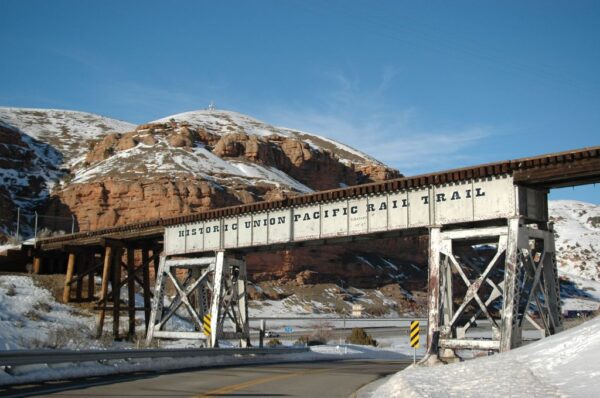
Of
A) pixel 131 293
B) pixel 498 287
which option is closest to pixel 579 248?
pixel 131 293

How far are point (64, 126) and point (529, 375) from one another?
15421cm

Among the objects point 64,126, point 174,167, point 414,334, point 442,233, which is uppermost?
point 64,126

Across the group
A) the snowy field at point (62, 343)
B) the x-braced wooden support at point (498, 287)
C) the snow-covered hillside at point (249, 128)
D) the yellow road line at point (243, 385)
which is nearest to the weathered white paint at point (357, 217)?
the x-braced wooden support at point (498, 287)

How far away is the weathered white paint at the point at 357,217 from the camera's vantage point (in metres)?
25.4

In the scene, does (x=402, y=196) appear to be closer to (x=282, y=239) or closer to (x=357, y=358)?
(x=282, y=239)

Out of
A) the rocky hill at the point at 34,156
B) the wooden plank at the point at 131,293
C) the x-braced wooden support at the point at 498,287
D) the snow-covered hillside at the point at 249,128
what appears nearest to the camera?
the x-braced wooden support at the point at 498,287

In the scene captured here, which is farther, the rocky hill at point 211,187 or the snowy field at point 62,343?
the rocky hill at point 211,187

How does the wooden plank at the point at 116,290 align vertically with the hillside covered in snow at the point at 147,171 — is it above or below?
below

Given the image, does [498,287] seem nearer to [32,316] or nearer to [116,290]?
[116,290]

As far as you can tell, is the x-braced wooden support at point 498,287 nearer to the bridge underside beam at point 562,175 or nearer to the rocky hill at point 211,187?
the bridge underside beam at point 562,175

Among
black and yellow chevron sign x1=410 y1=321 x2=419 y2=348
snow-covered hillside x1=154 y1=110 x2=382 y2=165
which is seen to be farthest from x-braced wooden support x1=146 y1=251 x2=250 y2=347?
snow-covered hillside x1=154 y1=110 x2=382 y2=165

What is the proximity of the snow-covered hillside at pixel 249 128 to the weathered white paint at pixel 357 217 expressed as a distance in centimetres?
11180

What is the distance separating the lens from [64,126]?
153125mm

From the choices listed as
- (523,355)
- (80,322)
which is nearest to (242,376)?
(523,355)
